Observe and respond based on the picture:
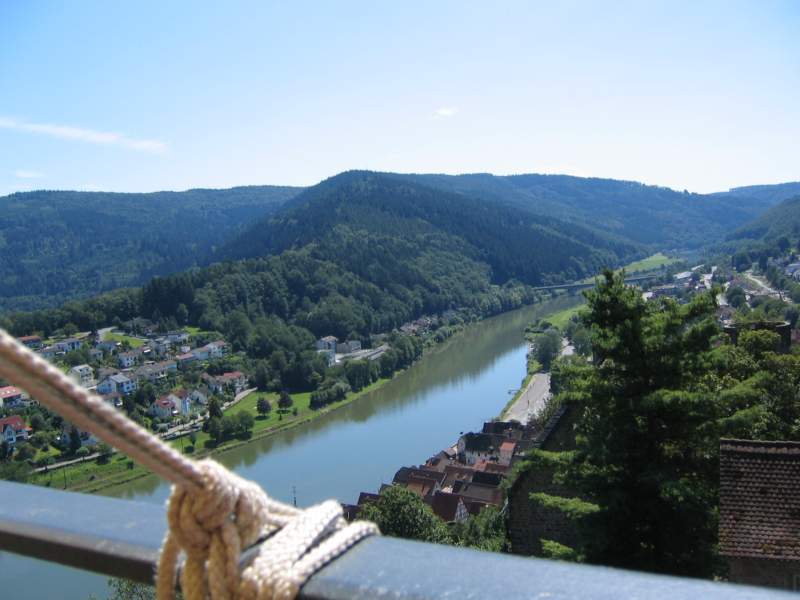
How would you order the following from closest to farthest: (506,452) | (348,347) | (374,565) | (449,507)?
1. (374,565)
2. (449,507)
3. (506,452)
4. (348,347)

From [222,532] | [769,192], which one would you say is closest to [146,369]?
[222,532]

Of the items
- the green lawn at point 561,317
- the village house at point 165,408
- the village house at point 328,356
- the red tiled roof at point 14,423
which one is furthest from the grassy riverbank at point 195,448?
the green lawn at point 561,317

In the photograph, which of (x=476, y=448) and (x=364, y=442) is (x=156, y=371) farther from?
(x=476, y=448)

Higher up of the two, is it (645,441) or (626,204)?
(626,204)

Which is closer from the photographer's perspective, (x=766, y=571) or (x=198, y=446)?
(x=766, y=571)

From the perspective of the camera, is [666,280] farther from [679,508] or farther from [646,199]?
[646,199]

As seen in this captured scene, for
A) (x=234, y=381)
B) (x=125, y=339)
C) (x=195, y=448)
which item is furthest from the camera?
(x=125, y=339)

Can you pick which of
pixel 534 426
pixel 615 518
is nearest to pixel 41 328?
pixel 534 426
